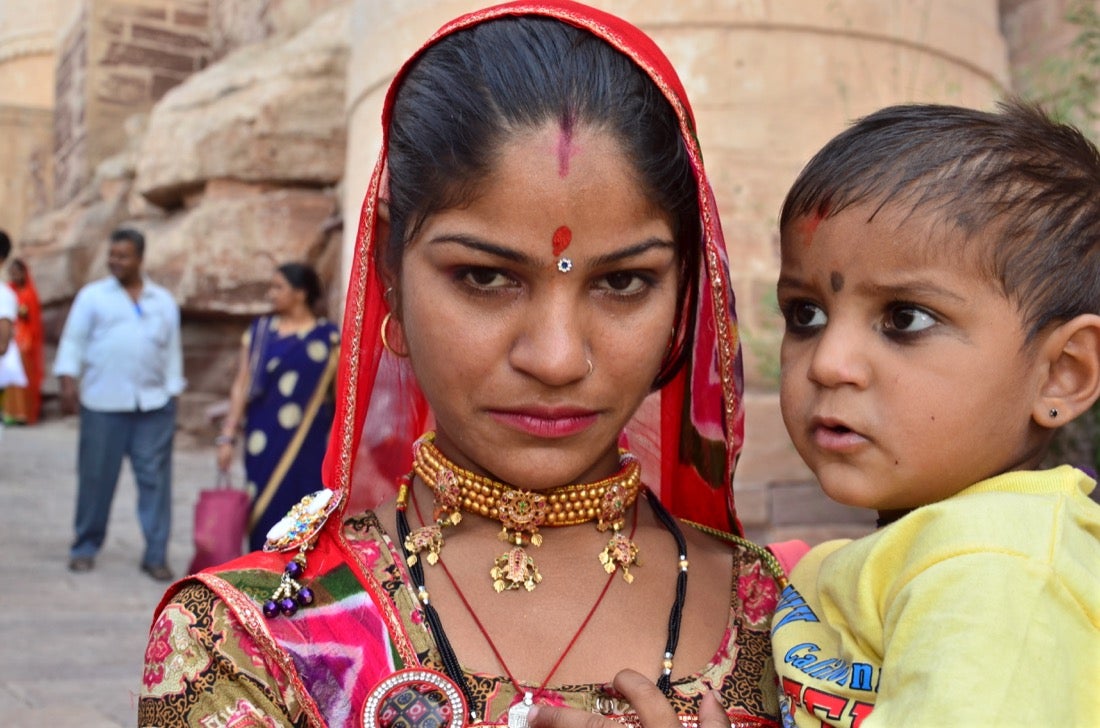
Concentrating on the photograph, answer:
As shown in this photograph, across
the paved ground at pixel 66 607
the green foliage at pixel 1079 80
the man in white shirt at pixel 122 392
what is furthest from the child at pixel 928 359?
the man in white shirt at pixel 122 392

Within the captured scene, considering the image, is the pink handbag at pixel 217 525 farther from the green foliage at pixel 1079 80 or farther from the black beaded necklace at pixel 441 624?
the black beaded necklace at pixel 441 624

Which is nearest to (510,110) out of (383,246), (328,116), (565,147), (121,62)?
(565,147)

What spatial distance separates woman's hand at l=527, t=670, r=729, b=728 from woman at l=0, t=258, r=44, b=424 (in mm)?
12970

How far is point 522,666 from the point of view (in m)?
1.55

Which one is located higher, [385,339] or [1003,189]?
[1003,189]

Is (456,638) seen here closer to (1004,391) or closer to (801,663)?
(801,663)

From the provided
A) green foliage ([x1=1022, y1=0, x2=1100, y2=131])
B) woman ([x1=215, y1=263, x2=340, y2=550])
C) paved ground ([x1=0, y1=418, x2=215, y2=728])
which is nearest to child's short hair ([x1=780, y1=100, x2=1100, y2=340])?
paved ground ([x1=0, y1=418, x2=215, y2=728])

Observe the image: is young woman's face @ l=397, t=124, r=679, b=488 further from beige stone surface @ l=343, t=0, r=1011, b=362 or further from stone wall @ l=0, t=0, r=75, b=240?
stone wall @ l=0, t=0, r=75, b=240

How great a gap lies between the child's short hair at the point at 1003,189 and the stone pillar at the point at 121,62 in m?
17.1

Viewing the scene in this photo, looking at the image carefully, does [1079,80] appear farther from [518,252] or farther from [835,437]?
[518,252]

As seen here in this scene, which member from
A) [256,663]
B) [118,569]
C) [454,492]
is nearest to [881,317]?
[454,492]

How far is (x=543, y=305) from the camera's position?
152 centimetres

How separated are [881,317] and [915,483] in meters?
0.22

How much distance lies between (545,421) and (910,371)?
48 centimetres
